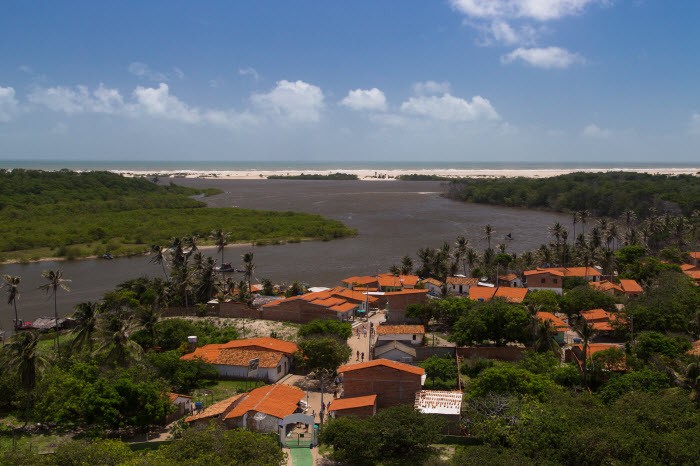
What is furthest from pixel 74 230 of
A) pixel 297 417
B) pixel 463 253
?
pixel 297 417

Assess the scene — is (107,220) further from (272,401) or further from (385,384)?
(385,384)

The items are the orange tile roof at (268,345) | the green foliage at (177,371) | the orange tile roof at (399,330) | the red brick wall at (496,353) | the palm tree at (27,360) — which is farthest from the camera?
the orange tile roof at (399,330)

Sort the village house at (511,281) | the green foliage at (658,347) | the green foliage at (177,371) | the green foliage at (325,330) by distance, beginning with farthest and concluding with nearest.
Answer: the village house at (511,281), the green foliage at (325,330), the green foliage at (658,347), the green foliage at (177,371)

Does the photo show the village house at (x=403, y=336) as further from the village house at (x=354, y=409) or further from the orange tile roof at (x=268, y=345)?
the village house at (x=354, y=409)

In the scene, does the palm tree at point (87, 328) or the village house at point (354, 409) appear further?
the palm tree at point (87, 328)

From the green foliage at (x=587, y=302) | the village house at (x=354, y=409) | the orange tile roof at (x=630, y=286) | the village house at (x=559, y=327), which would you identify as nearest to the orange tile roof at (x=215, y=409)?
the village house at (x=354, y=409)

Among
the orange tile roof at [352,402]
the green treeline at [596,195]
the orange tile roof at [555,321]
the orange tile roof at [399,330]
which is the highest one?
the green treeline at [596,195]

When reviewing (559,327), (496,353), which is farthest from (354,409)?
(559,327)
